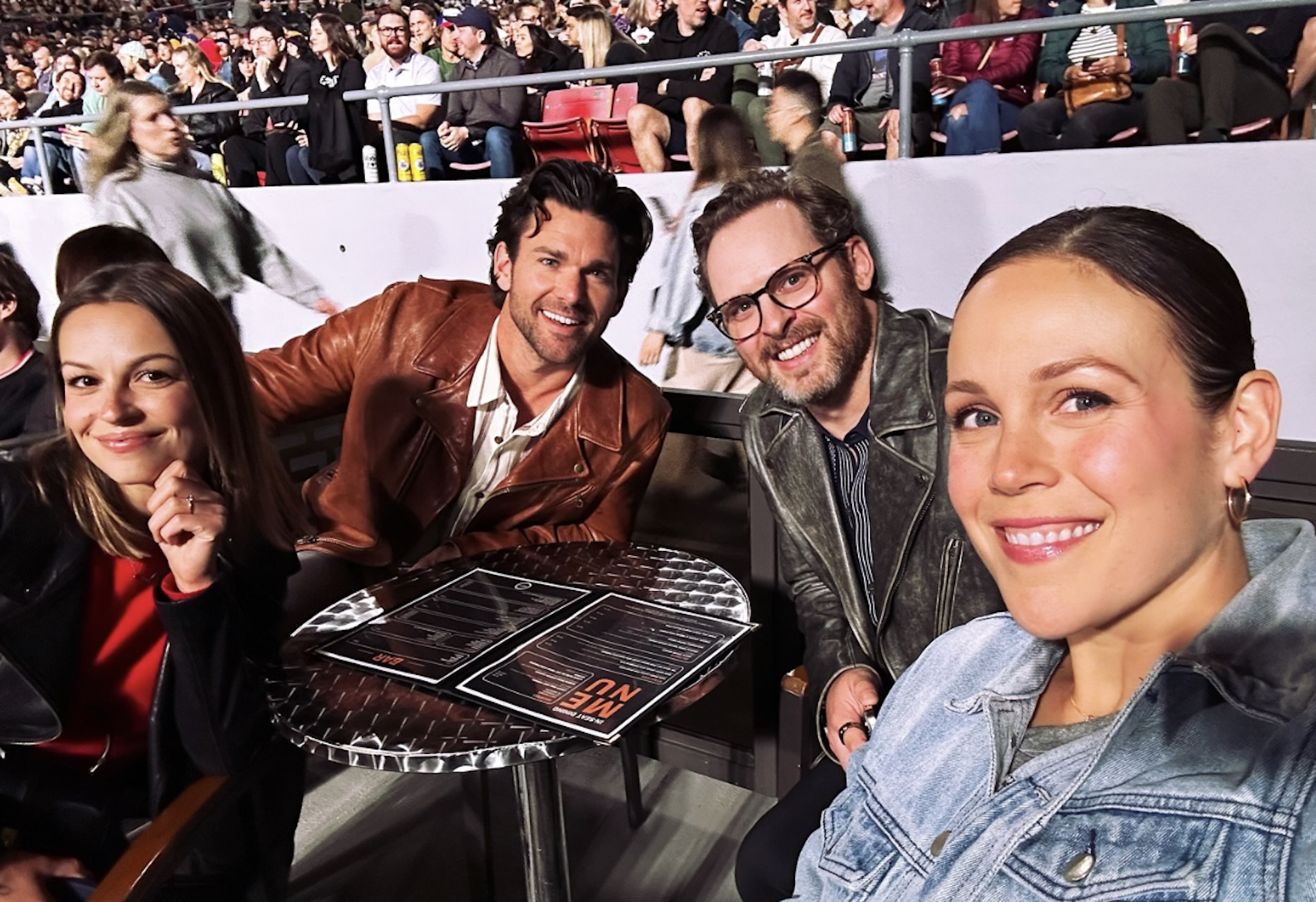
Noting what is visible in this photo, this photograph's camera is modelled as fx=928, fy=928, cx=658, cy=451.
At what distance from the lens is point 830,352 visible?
158 centimetres

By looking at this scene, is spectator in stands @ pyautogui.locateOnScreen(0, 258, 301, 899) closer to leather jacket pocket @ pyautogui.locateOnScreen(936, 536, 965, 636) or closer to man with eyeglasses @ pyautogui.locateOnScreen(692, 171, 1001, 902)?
man with eyeglasses @ pyautogui.locateOnScreen(692, 171, 1001, 902)

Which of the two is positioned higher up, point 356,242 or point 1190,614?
point 356,242

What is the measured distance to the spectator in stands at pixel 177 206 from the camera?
3.58 m

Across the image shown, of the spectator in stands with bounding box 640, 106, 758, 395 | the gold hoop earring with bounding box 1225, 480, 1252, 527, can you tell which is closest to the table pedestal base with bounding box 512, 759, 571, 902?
the gold hoop earring with bounding box 1225, 480, 1252, 527

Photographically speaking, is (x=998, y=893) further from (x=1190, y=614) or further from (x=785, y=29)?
(x=785, y=29)

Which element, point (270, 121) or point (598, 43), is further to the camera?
point (270, 121)

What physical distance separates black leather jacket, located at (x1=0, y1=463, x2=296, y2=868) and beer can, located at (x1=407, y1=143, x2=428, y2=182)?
214cm

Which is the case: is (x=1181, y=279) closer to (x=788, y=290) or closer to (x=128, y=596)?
(x=788, y=290)

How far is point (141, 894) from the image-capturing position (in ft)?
3.55

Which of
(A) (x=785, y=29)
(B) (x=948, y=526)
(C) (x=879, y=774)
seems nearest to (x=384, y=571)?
(B) (x=948, y=526)

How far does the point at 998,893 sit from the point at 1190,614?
27 centimetres

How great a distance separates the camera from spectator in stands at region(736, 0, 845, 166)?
7.82ft

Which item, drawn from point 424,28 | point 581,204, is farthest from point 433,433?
point 424,28

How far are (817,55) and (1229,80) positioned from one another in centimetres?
93
